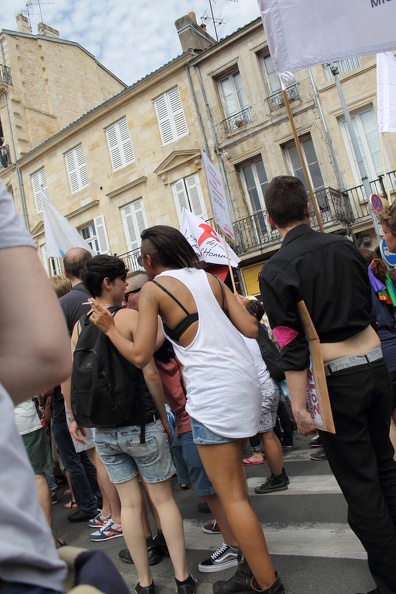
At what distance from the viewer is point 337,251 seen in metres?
2.33

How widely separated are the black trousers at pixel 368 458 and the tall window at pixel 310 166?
1377 centimetres

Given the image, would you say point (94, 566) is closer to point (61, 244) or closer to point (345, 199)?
point (61, 244)

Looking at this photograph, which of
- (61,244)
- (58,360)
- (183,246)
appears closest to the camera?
(58,360)

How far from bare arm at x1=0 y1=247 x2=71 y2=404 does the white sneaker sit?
2.61 m

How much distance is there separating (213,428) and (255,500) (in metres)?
2.08

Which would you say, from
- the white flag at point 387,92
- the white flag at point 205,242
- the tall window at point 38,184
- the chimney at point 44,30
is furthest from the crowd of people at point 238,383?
the chimney at point 44,30

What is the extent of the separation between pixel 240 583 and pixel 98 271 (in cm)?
200

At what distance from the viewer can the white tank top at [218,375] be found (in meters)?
2.46

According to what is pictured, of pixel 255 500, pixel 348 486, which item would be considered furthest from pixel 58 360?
pixel 255 500

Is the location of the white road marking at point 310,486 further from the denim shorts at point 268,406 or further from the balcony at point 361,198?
the balcony at point 361,198

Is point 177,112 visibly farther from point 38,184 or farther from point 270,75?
point 38,184

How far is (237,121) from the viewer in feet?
55.8

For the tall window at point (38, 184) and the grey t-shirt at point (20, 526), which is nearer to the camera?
the grey t-shirt at point (20, 526)

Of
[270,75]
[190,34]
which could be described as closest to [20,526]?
[270,75]
